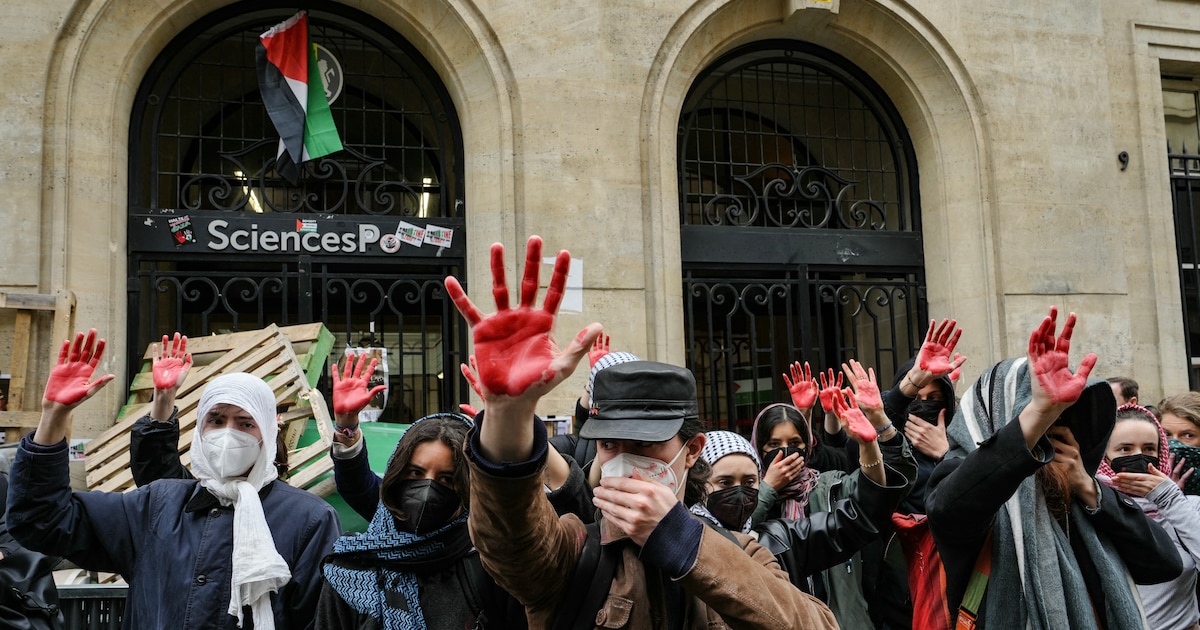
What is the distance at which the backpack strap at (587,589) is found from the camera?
1.92 metres

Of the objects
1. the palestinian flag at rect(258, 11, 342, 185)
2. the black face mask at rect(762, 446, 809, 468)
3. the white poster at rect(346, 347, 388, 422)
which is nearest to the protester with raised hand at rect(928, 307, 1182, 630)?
the black face mask at rect(762, 446, 809, 468)

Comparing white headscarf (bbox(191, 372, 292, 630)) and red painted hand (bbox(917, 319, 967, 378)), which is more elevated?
red painted hand (bbox(917, 319, 967, 378))

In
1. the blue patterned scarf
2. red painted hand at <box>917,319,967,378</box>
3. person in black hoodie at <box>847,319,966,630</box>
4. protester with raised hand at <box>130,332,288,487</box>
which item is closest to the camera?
the blue patterned scarf

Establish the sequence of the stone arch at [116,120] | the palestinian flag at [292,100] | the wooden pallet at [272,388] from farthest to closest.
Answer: the palestinian flag at [292,100] → the stone arch at [116,120] → the wooden pallet at [272,388]

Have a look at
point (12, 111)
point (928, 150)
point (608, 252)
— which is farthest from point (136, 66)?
point (928, 150)

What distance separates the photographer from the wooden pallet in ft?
17.7

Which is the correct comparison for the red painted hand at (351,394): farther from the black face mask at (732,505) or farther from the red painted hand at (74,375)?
the black face mask at (732,505)

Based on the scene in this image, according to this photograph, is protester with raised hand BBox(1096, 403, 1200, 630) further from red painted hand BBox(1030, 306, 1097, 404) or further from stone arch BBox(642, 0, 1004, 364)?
stone arch BBox(642, 0, 1004, 364)

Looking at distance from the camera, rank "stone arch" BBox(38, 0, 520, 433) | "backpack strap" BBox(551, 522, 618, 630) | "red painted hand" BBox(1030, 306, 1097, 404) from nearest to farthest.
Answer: "backpack strap" BBox(551, 522, 618, 630)
"red painted hand" BBox(1030, 306, 1097, 404)
"stone arch" BBox(38, 0, 520, 433)

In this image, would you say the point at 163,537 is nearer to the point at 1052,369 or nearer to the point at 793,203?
the point at 1052,369

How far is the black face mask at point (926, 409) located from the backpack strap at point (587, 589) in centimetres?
274

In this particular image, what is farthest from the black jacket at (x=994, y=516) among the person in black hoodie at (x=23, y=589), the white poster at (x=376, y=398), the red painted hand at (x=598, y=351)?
the white poster at (x=376, y=398)

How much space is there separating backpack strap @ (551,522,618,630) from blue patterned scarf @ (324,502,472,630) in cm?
78

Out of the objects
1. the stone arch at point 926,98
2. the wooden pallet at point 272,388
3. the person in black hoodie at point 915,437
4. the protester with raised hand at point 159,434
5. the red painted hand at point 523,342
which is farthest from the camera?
the stone arch at point 926,98
